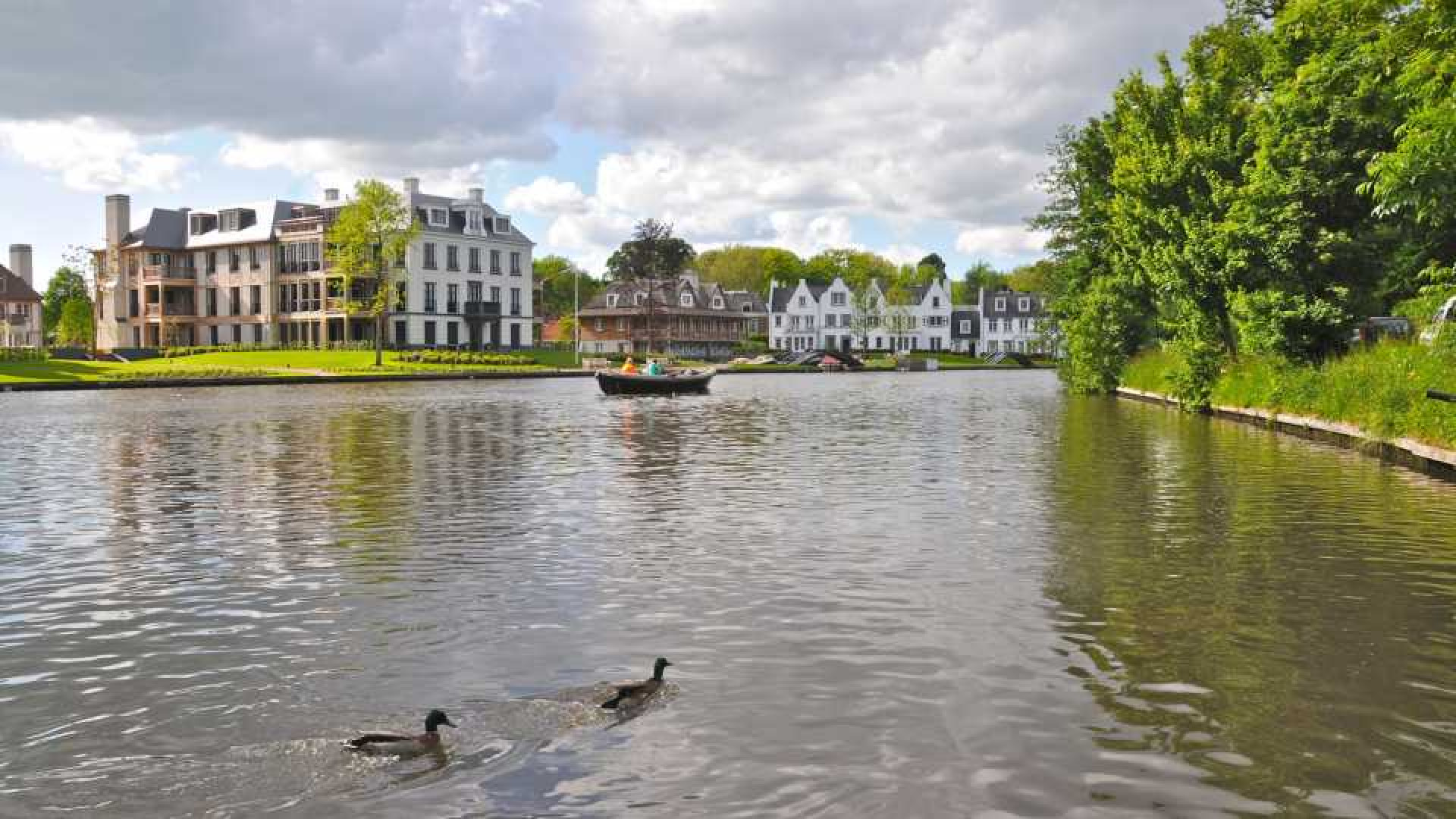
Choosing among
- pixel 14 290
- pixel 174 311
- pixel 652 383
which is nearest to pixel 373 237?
pixel 174 311

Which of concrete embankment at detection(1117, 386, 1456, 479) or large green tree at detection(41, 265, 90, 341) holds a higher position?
large green tree at detection(41, 265, 90, 341)

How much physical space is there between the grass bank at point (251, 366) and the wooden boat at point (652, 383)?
76.6 feet

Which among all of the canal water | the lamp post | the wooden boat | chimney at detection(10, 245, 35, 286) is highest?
chimney at detection(10, 245, 35, 286)

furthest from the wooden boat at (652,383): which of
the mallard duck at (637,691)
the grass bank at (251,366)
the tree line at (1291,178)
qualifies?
the mallard duck at (637,691)

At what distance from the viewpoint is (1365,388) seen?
27.8 metres

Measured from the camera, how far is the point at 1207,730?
24.2 feet

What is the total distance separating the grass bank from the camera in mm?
65688

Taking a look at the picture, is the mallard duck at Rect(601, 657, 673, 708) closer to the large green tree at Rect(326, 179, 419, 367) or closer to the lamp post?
the large green tree at Rect(326, 179, 419, 367)

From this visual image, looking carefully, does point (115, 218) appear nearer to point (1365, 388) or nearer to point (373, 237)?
point (373, 237)

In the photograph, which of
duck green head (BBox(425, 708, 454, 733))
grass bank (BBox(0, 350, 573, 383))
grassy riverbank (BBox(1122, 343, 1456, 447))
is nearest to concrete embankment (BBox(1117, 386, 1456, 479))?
grassy riverbank (BBox(1122, 343, 1456, 447))

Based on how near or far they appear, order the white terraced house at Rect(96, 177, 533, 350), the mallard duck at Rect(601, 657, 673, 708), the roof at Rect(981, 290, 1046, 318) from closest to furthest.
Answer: the mallard duck at Rect(601, 657, 673, 708), the white terraced house at Rect(96, 177, 533, 350), the roof at Rect(981, 290, 1046, 318)

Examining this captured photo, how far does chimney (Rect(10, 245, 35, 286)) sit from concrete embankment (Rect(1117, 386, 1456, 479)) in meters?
129

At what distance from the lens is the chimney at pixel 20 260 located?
424 feet

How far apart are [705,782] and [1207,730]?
318cm
